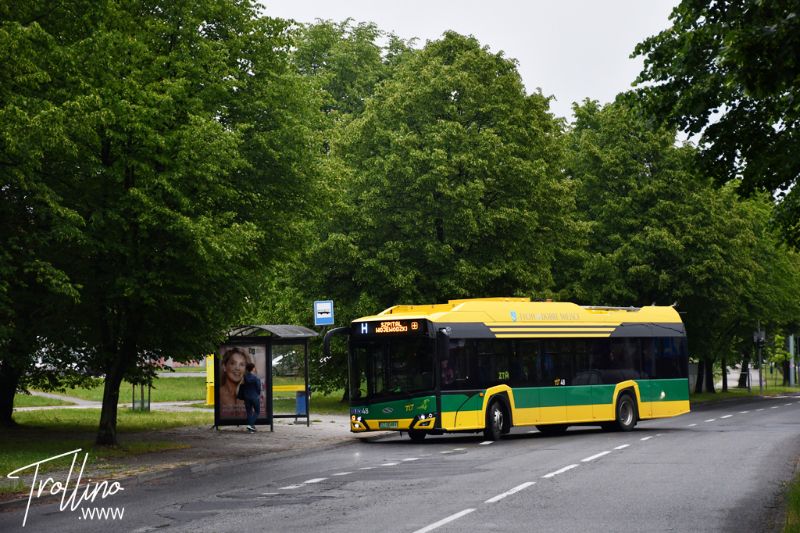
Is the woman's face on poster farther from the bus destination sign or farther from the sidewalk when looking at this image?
the bus destination sign

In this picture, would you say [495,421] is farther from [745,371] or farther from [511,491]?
[745,371]

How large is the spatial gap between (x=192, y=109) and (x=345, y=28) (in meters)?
40.0

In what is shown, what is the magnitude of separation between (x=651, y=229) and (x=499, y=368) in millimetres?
23703

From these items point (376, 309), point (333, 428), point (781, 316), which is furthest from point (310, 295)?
point (781, 316)

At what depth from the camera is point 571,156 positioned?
5175cm

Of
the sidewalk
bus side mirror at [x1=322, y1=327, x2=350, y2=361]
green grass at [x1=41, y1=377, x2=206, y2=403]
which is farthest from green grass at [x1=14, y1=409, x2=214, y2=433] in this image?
bus side mirror at [x1=322, y1=327, x2=350, y2=361]

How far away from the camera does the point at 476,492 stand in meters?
15.5

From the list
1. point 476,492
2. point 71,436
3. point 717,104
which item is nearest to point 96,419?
point 71,436

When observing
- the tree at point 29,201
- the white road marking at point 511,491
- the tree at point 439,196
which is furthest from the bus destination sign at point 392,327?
the tree at point 439,196

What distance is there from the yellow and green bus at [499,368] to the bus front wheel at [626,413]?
0.08 ft

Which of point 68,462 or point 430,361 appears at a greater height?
point 430,361

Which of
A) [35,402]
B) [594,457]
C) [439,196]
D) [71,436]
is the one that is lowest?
[594,457]

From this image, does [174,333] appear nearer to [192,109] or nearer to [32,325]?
[32,325]

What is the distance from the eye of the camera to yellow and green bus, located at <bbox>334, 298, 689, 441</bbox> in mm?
25812
